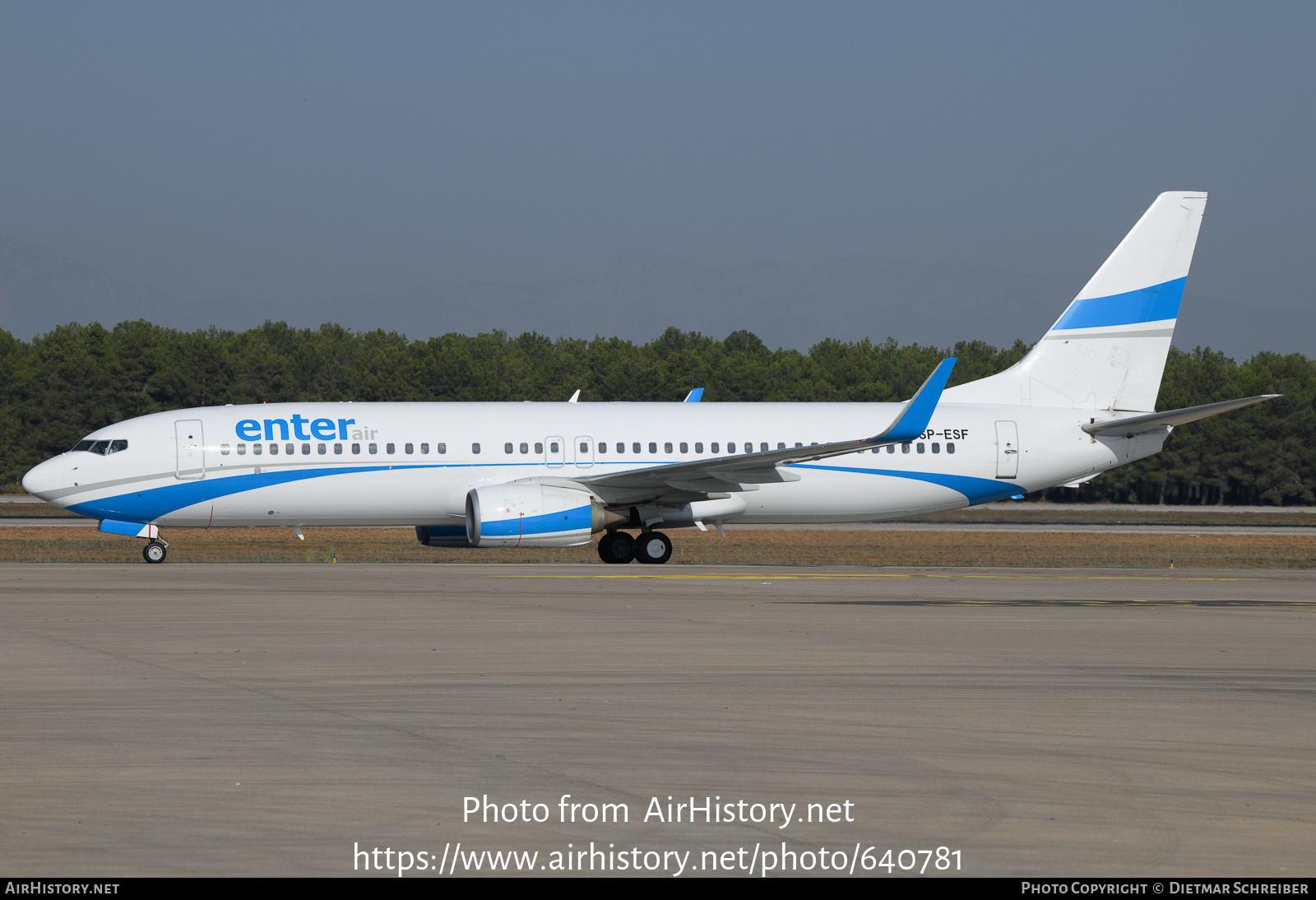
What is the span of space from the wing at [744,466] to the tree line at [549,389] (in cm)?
6913

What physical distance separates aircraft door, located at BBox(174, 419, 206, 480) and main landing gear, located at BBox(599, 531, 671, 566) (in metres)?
8.33

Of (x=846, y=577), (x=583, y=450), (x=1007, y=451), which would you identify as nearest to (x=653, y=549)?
(x=583, y=450)

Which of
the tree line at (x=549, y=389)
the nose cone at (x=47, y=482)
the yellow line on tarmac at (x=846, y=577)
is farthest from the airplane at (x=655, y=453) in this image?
the tree line at (x=549, y=389)

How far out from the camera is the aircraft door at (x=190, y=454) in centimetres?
2773

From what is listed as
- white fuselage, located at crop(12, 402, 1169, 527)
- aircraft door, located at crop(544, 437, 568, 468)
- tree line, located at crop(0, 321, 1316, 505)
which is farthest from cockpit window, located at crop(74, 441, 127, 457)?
tree line, located at crop(0, 321, 1316, 505)

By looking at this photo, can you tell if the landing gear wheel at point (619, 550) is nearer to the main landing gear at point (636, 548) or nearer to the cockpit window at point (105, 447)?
the main landing gear at point (636, 548)

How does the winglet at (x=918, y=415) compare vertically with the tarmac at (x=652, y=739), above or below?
above

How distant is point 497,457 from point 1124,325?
14.8 m

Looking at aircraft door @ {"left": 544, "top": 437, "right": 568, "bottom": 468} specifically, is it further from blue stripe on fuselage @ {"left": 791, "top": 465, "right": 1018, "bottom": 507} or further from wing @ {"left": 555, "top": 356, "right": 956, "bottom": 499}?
blue stripe on fuselage @ {"left": 791, "top": 465, "right": 1018, "bottom": 507}

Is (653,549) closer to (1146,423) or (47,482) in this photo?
(1146,423)

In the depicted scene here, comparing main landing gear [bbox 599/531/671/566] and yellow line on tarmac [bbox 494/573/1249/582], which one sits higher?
main landing gear [bbox 599/531/671/566]

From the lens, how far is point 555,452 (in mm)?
28969

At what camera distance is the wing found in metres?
27.3
